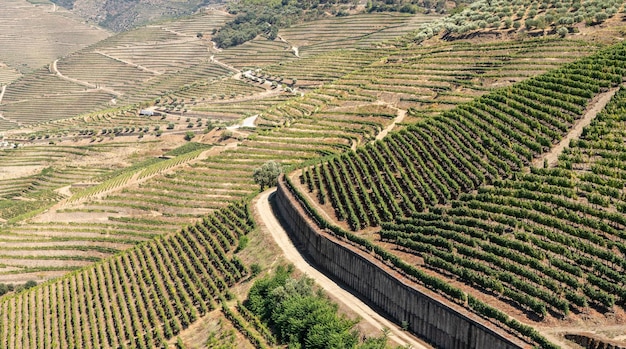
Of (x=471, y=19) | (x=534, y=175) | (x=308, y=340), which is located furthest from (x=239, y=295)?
(x=471, y=19)

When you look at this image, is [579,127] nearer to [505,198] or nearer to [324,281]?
[505,198]

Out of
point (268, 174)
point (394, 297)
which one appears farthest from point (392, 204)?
point (268, 174)

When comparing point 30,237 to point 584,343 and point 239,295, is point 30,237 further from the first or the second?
point 584,343

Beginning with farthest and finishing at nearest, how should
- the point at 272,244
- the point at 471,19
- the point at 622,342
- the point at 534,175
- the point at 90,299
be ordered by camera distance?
the point at 471,19, the point at 90,299, the point at 272,244, the point at 534,175, the point at 622,342

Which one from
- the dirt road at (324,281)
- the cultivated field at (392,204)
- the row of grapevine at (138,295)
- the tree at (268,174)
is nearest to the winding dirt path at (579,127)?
the cultivated field at (392,204)

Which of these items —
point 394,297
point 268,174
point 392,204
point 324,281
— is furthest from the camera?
point 268,174

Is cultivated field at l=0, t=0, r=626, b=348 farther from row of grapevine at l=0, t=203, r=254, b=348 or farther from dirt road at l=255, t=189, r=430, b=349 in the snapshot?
dirt road at l=255, t=189, r=430, b=349
